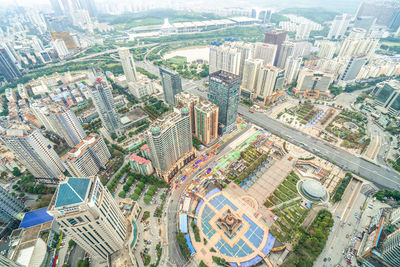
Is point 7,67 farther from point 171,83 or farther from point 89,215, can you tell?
point 89,215

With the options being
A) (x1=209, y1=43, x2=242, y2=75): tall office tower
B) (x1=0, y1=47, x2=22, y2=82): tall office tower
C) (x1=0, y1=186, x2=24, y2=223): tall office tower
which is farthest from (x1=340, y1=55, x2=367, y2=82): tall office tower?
(x1=0, y1=47, x2=22, y2=82): tall office tower

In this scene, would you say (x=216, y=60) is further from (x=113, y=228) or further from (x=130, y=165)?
(x=113, y=228)

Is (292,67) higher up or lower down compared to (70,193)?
lower down

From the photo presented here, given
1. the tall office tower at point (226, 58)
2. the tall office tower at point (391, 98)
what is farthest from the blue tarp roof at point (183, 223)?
the tall office tower at point (391, 98)

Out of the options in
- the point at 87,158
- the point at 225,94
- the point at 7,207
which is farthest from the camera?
the point at 225,94

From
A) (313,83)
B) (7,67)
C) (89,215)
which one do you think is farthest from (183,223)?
(7,67)

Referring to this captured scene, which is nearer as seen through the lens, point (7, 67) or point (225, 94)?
point (225, 94)
